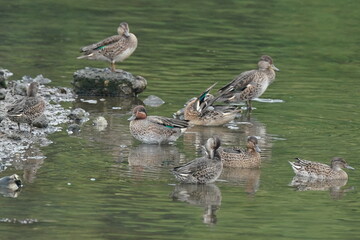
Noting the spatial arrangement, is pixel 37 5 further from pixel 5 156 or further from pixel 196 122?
pixel 5 156

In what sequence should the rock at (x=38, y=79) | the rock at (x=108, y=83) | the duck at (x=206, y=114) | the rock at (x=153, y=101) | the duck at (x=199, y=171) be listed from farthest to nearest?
the rock at (x=38, y=79) → the rock at (x=108, y=83) → the rock at (x=153, y=101) → the duck at (x=206, y=114) → the duck at (x=199, y=171)

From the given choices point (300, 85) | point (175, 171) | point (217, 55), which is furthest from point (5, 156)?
point (217, 55)

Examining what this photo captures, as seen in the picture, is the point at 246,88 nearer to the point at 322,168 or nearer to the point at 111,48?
Result: the point at 111,48

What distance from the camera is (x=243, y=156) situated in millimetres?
16906

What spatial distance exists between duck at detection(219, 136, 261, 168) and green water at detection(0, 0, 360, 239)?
0.80 feet

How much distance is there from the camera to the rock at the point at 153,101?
2198cm

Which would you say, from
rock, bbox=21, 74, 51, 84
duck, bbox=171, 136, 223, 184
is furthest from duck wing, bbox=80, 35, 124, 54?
duck, bbox=171, 136, 223, 184

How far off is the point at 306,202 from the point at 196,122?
20.5 feet

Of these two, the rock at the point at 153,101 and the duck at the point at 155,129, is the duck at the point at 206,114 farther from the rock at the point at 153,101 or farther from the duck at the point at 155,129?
the duck at the point at 155,129

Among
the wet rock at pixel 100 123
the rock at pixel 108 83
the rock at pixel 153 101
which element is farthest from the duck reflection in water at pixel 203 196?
the rock at pixel 108 83

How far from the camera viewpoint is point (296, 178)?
52.8 ft

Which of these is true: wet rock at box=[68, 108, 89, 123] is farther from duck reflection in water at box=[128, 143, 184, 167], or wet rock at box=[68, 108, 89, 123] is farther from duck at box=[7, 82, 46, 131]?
duck reflection in water at box=[128, 143, 184, 167]

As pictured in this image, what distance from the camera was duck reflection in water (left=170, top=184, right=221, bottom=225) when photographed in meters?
14.0

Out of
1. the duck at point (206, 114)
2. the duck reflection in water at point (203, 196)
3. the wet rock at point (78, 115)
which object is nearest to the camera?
the duck reflection in water at point (203, 196)
